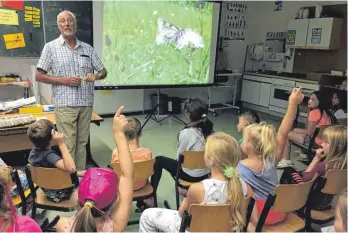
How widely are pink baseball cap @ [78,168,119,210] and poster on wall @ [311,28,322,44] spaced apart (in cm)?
528

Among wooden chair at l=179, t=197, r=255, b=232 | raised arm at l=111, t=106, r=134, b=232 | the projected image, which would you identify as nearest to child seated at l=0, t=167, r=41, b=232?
raised arm at l=111, t=106, r=134, b=232

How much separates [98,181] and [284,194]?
94cm

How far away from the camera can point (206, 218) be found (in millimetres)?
1379

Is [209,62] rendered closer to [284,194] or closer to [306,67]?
[306,67]

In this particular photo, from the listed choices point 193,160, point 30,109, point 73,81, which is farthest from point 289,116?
point 30,109

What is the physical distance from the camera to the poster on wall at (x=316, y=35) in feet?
17.6

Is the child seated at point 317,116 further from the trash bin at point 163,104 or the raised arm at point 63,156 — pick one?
the trash bin at point 163,104

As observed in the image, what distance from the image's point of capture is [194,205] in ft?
4.40

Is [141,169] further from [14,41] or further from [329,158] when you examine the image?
[14,41]

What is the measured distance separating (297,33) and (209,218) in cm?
530

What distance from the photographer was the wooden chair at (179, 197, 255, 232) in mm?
1351

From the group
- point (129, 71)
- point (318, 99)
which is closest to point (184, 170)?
point (318, 99)

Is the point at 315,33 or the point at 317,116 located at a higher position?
the point at 315,33

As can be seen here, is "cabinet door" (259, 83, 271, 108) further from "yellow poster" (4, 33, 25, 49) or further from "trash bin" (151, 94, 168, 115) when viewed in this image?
"yellow poster" (4, 33, 25, 49)
